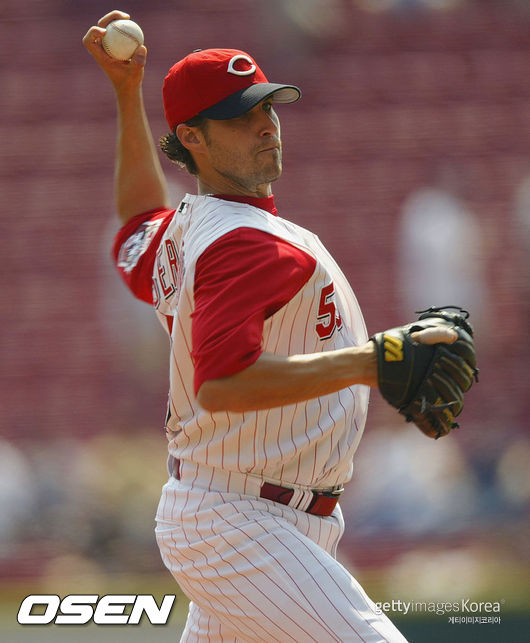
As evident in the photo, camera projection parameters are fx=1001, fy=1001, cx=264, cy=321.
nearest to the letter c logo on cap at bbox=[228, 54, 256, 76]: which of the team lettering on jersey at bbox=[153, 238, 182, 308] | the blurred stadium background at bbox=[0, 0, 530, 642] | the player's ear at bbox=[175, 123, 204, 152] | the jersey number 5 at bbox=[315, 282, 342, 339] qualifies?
the player's ear at bbox=[175, 123, 204, 152]

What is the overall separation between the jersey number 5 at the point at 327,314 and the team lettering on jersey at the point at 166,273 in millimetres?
329

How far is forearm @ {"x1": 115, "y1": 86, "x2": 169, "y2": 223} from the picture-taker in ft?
9.15

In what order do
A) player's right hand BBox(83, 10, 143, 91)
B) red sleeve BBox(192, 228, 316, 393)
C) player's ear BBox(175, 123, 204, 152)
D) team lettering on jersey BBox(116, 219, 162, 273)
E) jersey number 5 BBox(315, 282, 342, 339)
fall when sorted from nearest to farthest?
1. red sleeve BBox(192, 228, 316, 393)
2. jersey number 5 BBox(315, 282, 342, 339)
3. player's ear BBox(175, 123, 204, 152)
4. team lettering on jersey BBox(116, 219, 162, 273)
5. player's right hand BBox(83, 10, 143, 91)

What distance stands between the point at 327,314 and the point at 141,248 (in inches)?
25.3

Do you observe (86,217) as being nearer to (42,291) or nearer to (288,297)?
(42,291)

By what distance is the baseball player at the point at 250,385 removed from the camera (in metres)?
1.92

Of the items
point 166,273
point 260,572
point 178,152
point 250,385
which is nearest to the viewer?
point 250,385

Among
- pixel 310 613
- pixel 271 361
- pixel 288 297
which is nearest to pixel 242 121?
pixel 288 297

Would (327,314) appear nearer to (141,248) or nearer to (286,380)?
(286,380)

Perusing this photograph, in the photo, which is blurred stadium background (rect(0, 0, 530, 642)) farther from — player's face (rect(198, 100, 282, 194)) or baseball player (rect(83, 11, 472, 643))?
player's face (rect(198, 100, 282, 194))

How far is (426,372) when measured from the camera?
1.96 m

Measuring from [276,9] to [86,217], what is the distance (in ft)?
5.05

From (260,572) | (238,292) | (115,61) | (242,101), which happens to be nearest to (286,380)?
(238,292)

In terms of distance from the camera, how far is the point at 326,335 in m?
2.24
